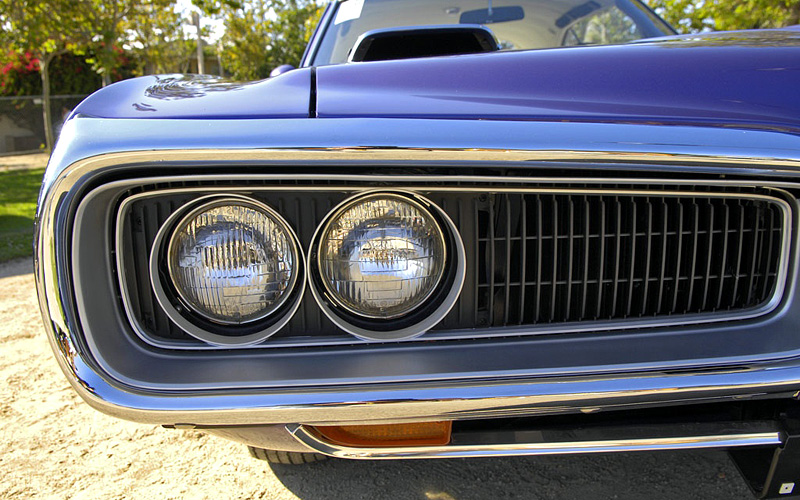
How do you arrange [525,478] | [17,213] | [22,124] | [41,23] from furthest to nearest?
[22,124], [41,23], [17,213], [525,478]

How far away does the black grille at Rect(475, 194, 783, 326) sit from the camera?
41.8 inches

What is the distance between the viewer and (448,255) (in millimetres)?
1061

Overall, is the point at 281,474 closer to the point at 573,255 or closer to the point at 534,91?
the point at 573,255

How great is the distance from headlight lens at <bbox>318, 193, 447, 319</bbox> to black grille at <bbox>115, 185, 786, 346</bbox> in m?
0.04

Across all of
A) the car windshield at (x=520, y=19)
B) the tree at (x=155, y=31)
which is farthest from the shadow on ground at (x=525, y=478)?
the tree at (x=155, y=31)

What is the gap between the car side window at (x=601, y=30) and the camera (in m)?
2.20

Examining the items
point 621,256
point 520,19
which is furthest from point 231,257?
point 520,19

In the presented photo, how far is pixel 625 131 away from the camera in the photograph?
36.4 inches

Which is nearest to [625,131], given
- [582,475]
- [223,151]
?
[223,151]

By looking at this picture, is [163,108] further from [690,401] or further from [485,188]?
[690,401]

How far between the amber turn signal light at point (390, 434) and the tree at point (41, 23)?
12.9 m

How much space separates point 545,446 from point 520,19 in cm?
178

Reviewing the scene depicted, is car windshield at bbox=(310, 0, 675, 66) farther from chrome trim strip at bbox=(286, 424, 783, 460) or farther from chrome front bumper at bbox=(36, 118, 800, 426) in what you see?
chrome trim strip at bbox=(286, 424, 783, 460)

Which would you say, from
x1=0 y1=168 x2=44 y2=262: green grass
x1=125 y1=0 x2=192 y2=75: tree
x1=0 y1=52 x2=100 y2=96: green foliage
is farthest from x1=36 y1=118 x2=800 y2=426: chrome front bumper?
x1=0 y1=52 x2=100 y2=96: green foliage
